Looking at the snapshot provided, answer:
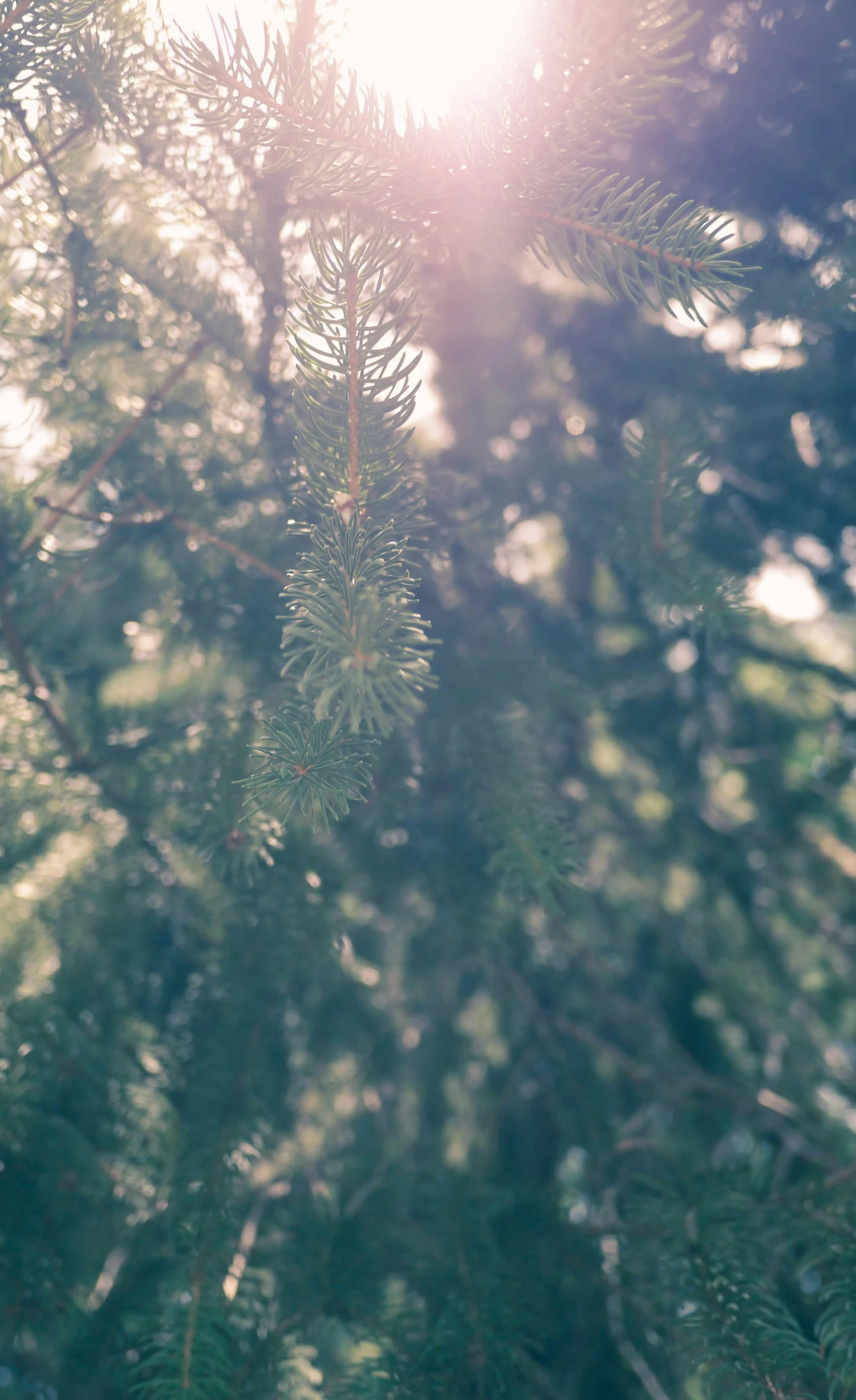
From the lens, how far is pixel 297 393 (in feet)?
1.81

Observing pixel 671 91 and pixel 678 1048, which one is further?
pixel 678 1048

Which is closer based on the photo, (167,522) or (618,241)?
(618,241)

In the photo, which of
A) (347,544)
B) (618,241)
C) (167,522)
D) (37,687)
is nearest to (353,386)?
(347,544)

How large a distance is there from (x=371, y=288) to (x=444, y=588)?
1.89 ft

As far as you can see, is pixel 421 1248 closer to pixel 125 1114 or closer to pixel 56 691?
pixel 125 1114

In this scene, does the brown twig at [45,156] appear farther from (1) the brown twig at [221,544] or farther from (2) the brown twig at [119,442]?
(1) the brown twig at [221,544]

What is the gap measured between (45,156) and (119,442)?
30 centimetres

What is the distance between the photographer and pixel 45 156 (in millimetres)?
796

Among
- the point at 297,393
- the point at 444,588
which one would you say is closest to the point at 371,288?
the point at 297,393

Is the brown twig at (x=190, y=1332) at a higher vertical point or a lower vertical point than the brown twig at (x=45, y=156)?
lower

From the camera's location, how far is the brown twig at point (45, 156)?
788mm

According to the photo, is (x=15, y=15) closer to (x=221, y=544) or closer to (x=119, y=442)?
(x=119, y=442)

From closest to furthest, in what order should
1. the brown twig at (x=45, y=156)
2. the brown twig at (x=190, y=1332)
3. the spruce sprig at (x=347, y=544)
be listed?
the spruce sprig at (x=347, y=544) → the brown twig at (x=190, y=1332) → the brown twig at (x=45, y=156)

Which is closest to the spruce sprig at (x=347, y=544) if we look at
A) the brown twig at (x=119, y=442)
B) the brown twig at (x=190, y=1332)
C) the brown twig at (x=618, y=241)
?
the brown twig at (x=618, y=241)
